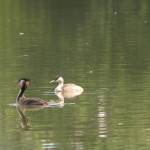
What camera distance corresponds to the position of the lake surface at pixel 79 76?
1628 cm

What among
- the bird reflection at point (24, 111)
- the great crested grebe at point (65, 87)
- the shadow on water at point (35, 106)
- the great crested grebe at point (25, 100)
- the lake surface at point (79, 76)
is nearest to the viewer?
the lake surface at point (79, 76)

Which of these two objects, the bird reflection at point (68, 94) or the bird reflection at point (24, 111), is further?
the bird reflection at point (68, 94)

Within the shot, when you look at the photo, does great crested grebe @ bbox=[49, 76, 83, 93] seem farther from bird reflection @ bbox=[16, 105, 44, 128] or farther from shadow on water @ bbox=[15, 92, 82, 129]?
bird reflection @ bbox=[16, 105, 44, 128]

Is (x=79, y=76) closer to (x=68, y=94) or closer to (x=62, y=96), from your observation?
(x=68, y=94)

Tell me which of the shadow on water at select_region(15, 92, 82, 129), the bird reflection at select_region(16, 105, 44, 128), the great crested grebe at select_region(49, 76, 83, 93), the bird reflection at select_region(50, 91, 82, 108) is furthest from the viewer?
the great crested grebe at select_region(49, 76, 83, 93)

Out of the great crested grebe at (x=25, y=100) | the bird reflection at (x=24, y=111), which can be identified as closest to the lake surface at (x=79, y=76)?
the bird reflection at (x=24, y=111)

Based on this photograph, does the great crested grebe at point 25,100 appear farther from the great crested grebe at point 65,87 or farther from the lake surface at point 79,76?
the great crested grebe at point 65,87

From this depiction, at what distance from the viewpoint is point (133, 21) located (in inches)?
1695

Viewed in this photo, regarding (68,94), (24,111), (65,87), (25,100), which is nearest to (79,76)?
(65,87)

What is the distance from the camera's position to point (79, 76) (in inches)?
978

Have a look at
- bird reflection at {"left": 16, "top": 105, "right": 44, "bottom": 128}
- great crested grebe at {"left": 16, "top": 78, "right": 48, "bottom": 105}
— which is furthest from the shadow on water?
great crested grebe at {"left": 16, "top": 78, "right": 48, "bottom": 105}

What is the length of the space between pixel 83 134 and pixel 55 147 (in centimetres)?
135

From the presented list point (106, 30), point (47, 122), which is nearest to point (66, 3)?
point (106, 30)

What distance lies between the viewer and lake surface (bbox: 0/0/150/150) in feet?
53.4
